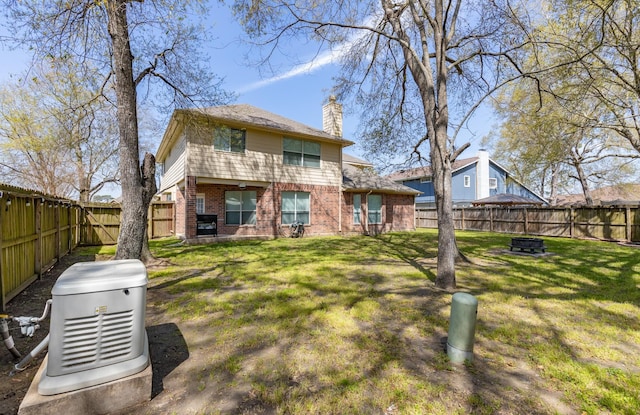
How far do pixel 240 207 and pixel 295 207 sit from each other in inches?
112

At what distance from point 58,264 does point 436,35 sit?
11566 mm

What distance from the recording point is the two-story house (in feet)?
40.4

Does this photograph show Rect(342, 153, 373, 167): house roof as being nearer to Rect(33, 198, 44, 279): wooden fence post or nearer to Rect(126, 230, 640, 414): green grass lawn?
Rect(126, 230, 640, 414): green grass lawn

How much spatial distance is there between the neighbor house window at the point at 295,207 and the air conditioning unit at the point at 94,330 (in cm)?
1231

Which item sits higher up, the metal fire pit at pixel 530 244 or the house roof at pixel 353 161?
the house roof at pixel 353 161

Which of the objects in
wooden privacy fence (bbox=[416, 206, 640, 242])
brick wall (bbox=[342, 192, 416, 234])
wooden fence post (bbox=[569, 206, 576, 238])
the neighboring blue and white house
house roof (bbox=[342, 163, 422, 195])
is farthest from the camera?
the neighboring blue and white house

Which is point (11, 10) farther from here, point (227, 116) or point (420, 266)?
point (420, 266)

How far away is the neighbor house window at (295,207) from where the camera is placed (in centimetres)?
1483

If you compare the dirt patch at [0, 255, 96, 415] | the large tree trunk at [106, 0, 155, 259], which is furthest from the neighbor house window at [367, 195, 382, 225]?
the dirt patch at [0, 255, 96, 415]

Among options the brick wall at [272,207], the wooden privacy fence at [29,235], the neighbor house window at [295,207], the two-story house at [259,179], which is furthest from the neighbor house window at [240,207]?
the wooden privacy fence at [29,235]

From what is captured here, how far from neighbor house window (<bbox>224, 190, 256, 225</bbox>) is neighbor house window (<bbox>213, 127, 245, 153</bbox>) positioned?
2.04m

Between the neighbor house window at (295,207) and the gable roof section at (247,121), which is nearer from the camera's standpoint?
the gable roof section at (247,121)

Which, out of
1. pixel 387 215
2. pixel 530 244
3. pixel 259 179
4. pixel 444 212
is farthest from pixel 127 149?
pixel 387 215

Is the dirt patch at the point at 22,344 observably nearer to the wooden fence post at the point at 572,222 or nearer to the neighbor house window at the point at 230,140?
the neighbor house window at the point at 230,140
